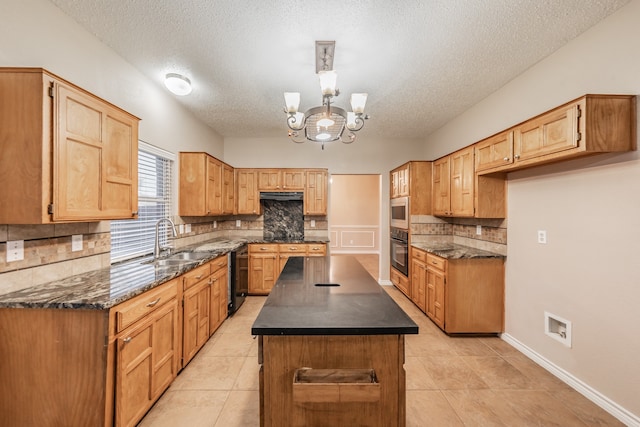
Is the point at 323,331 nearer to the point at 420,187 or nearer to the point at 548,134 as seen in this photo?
the point at 548,134

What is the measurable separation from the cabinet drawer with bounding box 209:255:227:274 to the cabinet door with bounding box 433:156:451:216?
3.08 m

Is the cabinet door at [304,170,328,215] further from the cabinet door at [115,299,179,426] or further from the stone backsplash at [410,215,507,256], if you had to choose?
the cabinet door at [115,299,179,426]

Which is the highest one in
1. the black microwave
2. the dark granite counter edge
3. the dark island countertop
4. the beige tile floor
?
the black microwave

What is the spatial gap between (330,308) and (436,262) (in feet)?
7.65

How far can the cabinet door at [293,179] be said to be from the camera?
466cm

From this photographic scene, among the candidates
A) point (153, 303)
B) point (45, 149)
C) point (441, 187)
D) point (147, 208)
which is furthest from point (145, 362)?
point (441, 187)

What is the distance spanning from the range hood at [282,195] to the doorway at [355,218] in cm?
382

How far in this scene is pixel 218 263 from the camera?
3.02m

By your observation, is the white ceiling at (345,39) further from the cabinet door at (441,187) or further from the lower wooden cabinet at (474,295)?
the lower wooden cabinet at (474,295)

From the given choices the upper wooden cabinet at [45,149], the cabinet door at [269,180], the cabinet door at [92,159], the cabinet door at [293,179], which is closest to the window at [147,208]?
the cabinet door at [92,159]

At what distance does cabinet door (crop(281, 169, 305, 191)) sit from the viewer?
466 cm

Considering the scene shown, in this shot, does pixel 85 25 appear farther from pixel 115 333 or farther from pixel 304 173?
pixel 304 173

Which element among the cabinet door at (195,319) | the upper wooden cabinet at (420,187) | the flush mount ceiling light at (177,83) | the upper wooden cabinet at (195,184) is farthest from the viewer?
the upper wooden cabinet at (420,187)

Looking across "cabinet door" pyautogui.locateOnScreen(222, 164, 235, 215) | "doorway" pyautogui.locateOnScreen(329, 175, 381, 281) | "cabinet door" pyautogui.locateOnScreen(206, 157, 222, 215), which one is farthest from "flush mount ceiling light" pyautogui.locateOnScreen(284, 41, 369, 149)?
"doorway" pyautogui.locateOnScreen(329, 175, 381, 281)
